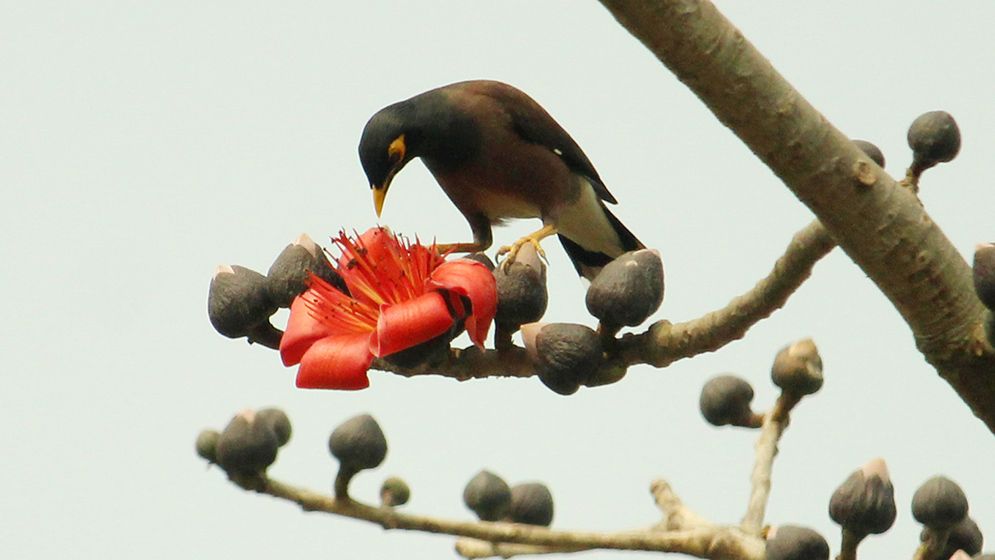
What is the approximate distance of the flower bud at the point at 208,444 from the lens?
5.89ft

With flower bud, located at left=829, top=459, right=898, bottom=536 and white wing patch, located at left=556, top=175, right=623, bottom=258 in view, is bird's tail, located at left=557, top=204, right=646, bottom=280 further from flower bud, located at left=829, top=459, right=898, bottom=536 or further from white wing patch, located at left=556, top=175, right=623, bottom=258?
flower bud, located at left=829, top=459, right=898, bottom=536

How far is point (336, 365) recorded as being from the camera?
177 cm

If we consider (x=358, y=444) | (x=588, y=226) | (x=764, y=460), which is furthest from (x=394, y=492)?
(x=588, y=226)

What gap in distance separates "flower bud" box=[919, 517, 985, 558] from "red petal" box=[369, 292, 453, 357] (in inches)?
25.3

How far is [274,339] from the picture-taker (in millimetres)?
2039

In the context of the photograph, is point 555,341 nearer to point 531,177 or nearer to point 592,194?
point 531,177

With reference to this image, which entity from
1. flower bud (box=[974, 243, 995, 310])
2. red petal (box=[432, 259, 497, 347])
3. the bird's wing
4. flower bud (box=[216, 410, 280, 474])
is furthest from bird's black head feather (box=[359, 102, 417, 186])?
flower bud (box=[974, 243, 995, 310])

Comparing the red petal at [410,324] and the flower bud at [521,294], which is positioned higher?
the flower bud at [521,294]

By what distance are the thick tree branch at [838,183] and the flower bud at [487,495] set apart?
580 millimetres

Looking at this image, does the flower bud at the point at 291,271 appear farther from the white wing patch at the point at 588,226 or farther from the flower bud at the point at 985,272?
the white wing patch at the point at 588,226

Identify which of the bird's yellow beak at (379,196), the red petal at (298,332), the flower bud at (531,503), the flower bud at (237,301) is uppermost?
the bird's yellow beak at (379,196)

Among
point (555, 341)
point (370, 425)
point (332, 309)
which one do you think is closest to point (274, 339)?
point (332, 309)

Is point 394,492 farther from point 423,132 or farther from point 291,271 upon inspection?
point 423,132

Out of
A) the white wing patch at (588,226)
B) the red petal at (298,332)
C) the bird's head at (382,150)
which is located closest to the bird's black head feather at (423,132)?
the bird's head at (382,150)
